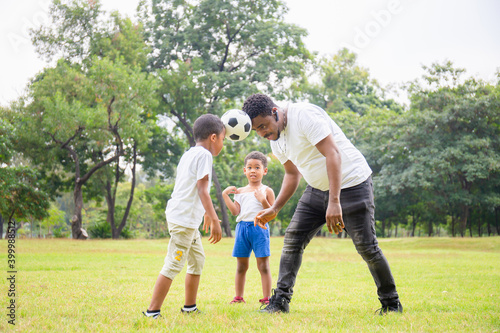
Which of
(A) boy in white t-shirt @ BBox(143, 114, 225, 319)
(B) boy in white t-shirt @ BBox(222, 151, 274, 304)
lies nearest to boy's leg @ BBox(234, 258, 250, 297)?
(B) boy in white t-shirt @ BBox(222, 151, 274, 304)

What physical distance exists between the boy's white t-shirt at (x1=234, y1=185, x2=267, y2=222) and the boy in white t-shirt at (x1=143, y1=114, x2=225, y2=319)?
1.12 m

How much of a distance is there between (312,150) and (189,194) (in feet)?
3.97

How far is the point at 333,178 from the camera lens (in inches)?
151

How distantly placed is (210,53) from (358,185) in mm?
23763

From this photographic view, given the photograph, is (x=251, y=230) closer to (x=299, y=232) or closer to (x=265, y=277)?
(x=265, y=277)

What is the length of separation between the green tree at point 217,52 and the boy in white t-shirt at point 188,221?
809 inches

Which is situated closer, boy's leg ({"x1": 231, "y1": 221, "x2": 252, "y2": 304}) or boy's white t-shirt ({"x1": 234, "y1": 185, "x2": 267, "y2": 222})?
boy's leg ({"x1": 231, "y1": 221, "x2": 252, "y2": 304})

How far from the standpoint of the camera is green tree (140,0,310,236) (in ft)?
81.6

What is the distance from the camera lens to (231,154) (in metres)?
30.8

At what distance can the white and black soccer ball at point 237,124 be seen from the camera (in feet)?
13.8

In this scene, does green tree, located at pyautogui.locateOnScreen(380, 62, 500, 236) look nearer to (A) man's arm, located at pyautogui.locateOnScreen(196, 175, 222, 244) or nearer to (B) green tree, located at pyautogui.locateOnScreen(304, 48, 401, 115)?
(B) green tree, located at pyautogui.locateOnScreen(304, 48, 401, 115)

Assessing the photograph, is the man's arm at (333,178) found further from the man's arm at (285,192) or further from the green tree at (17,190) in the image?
the green tree at (17,190)

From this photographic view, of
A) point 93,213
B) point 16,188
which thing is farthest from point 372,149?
point 93,213

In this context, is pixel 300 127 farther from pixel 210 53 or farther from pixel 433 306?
pixel 210 53
